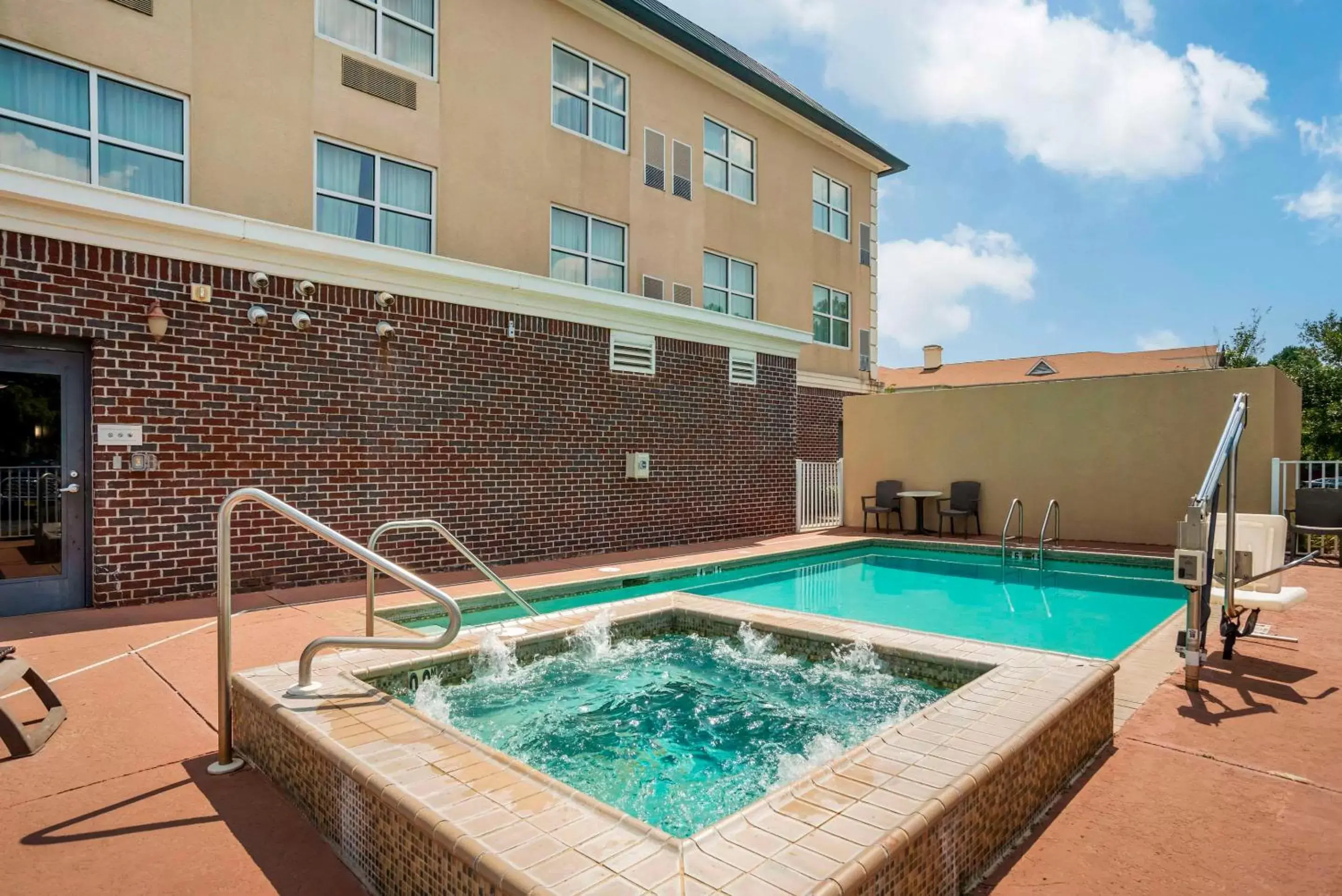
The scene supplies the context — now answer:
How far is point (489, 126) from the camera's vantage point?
10570 mm

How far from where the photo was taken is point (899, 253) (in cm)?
2000

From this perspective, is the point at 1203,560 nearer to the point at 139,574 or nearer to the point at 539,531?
the point at 539,531

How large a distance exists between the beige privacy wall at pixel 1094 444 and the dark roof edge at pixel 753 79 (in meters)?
6.75

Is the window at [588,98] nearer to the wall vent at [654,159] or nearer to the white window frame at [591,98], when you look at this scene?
the white window frame at [591,98]

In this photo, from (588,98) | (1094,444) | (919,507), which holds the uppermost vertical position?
(588,98)

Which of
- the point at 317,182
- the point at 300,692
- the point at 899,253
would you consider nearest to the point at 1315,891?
the point at 300,692

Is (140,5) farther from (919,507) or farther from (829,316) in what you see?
(829,316)

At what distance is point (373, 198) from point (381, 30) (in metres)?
2.20

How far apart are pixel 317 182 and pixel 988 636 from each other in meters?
9.00

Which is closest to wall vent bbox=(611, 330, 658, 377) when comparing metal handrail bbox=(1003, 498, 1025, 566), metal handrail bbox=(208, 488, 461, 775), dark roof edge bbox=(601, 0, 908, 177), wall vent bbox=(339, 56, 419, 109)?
wall vent bbox=(339, 56, 419, 109)

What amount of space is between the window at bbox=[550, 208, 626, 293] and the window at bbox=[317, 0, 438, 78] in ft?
9.06

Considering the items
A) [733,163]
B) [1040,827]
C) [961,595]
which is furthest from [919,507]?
[1040,827]

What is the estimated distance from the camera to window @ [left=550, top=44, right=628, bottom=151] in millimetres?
11602

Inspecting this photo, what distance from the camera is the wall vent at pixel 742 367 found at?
39.6ft
